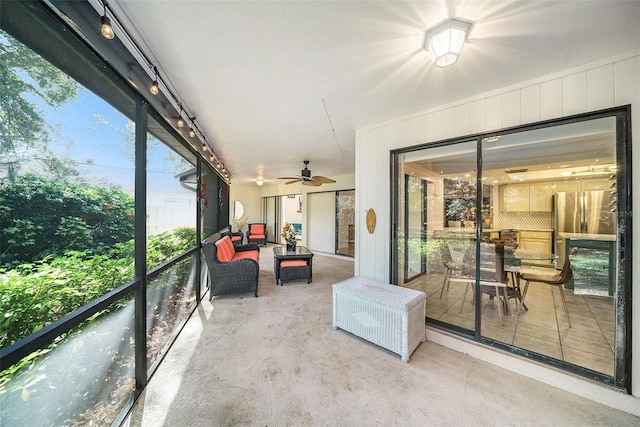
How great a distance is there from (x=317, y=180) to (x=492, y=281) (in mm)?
3187

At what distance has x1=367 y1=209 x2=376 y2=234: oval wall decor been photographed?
2935mm

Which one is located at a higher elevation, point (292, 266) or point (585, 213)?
point (585, 213)

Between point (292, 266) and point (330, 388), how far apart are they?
2.57m

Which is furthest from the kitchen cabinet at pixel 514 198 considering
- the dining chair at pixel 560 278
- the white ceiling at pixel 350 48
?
the white ceiling at pixel 350 48

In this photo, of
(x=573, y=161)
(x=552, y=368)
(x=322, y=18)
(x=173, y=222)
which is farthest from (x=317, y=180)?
(x=552, y=368)

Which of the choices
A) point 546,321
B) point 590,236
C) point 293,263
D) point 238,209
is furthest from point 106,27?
point 238,209

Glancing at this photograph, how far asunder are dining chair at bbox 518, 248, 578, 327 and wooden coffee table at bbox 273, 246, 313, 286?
3124 mm

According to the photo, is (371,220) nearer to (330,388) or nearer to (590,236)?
(330,388)

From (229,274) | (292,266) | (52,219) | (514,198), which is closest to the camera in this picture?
(52,219)

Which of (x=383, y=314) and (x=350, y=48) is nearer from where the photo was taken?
(x=350, y=48)

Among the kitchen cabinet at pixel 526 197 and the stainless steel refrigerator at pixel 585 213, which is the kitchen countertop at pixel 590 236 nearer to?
the stainless steel refrigerator at pixel 585 213

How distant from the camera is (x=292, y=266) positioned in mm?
4125

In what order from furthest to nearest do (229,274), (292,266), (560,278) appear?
1. (292,266)
2. (229,274)
3. (560,278)

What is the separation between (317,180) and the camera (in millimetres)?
4363
